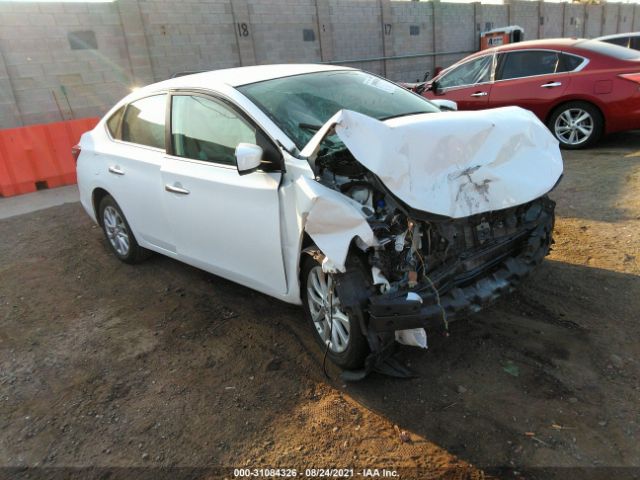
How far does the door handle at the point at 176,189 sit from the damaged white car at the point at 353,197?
0.02 m

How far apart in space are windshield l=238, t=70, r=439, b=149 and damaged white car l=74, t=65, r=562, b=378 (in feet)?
0.05

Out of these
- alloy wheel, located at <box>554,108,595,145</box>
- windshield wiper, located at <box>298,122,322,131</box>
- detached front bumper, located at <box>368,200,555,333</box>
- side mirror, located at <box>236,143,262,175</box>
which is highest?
windshield wiper, located at <box>298,122,322,131</box>

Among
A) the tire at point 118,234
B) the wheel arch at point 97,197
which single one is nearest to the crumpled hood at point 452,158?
the tire at point 118,234

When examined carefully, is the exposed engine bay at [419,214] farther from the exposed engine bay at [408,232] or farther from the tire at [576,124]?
the tire at [576,124]

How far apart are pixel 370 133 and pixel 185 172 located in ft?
5.40

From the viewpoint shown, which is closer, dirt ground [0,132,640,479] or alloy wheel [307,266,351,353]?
Result: dirt ground [0,132,640,479]

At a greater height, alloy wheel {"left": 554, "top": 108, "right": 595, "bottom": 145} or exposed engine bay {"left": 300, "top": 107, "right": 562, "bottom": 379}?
exposed engine bay {"left": 300, "top": 107, "right": 562, "bottom": 379}

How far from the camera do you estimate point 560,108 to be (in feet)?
25.3

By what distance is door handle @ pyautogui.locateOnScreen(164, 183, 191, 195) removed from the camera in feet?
12.5

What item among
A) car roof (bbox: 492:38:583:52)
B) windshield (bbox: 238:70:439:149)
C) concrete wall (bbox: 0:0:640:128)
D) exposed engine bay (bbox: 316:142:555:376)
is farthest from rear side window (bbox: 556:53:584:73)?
concrete wall (bbox: 0:0:640:128)

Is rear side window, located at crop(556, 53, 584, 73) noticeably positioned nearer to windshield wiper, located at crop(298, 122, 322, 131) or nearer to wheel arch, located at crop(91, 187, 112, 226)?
windshield wiper, located at crop(298, 122, 322, 131)

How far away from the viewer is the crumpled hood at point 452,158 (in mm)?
2742

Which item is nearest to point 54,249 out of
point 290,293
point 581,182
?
point 290,293

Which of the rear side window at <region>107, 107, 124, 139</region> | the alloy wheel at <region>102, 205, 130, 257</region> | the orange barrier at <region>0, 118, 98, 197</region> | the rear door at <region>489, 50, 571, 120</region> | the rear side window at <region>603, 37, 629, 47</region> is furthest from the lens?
the rear side window at <region>603, 37, 629, 47</region>
